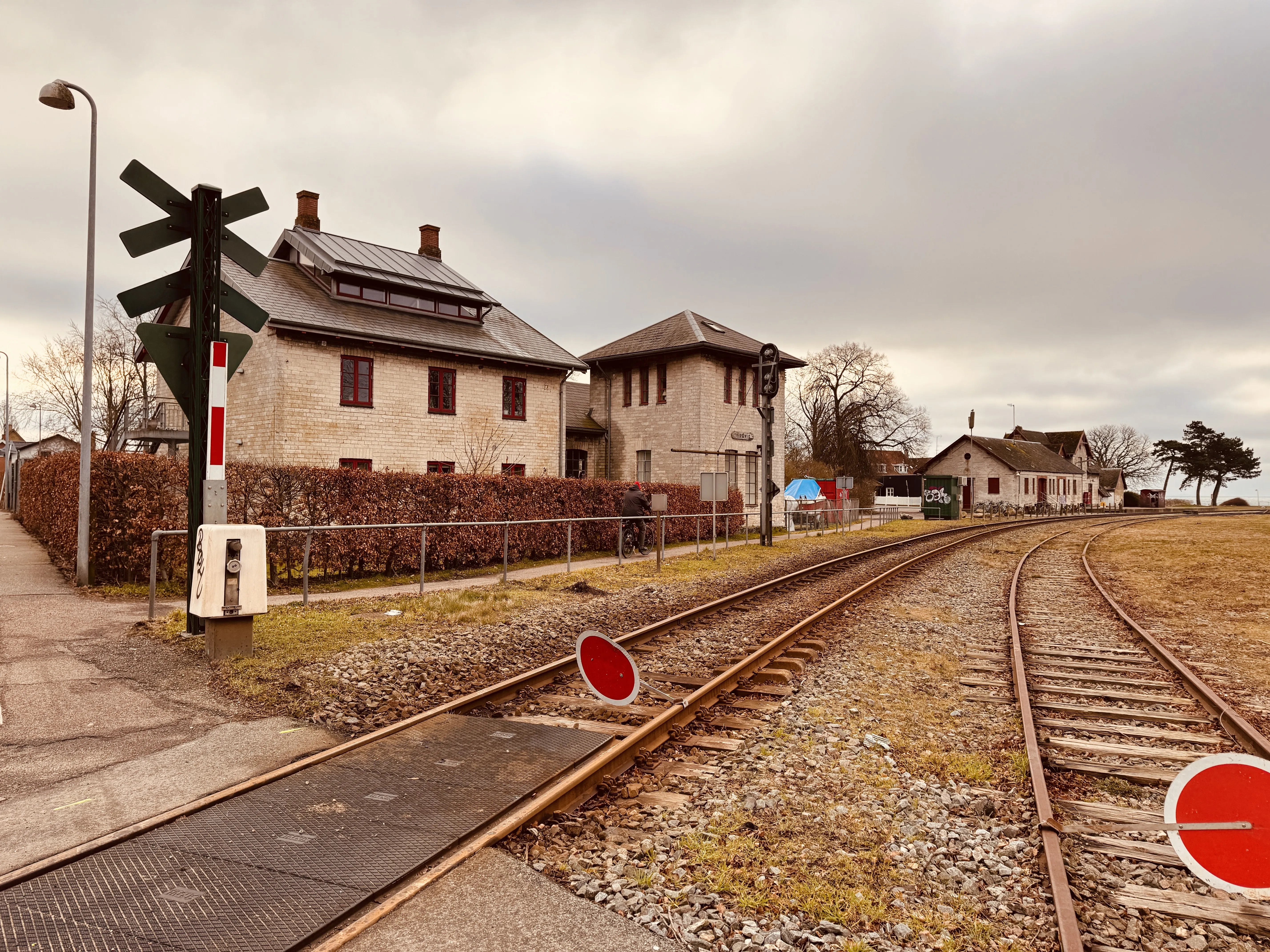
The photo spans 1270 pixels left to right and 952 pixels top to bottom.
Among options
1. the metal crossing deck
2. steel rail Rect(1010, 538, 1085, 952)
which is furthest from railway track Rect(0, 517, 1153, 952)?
steel rail Rect(1010, 538, 1085, 952)

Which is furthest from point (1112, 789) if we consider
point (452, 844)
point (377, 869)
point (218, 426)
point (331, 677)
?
point (218, 426)

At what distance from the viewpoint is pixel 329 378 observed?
2395cm

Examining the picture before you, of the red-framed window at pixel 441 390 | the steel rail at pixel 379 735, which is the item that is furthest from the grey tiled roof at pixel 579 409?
the steel rail at pixel 379 735

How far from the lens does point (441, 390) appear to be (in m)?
26.7

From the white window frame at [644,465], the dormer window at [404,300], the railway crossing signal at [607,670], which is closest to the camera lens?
the railway crossing signal at [607,670]

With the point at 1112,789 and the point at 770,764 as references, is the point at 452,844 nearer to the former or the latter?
the point at 770,764

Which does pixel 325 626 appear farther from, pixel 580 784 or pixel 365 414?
pixel 365 414

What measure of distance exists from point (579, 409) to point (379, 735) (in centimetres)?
3320

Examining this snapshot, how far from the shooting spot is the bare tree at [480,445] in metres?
27.3

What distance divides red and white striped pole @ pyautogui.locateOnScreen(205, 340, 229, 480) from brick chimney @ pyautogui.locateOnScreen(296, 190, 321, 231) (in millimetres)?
24057

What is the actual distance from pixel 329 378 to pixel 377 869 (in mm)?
22265

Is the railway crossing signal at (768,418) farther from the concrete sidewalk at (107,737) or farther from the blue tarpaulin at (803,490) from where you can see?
the concrete sidewalk at (107,737)

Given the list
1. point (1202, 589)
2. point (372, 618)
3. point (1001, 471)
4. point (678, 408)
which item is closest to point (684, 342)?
point (678, 408)

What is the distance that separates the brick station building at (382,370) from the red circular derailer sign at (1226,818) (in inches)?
886
